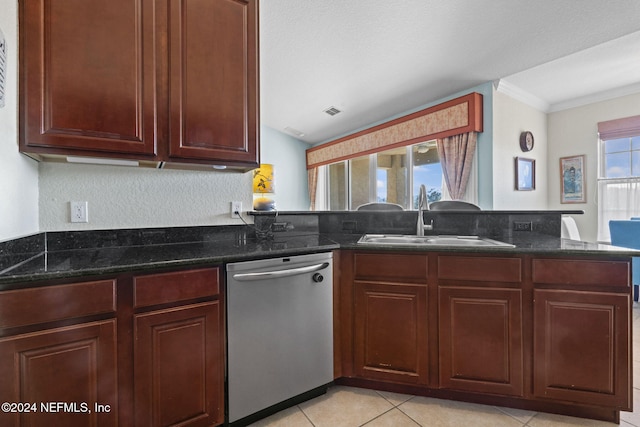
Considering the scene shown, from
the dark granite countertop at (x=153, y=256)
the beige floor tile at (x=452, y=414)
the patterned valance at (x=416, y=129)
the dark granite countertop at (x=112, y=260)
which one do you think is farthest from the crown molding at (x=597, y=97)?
the dark granite countertop at (x=112, y=260)

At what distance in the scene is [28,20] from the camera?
4.08ft

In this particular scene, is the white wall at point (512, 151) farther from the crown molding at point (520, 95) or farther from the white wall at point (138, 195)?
the white wall at point (138, 195)

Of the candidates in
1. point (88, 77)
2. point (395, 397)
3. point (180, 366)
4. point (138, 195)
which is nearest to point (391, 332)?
point (395, 397)

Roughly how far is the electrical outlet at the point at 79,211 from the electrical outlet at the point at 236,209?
0.79 m

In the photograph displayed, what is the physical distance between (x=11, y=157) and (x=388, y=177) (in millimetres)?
4744

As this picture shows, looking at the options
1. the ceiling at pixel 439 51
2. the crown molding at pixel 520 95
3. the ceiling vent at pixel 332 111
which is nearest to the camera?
the ceiling at pixel 439 51

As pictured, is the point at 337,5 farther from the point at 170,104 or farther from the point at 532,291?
the point at 532,291

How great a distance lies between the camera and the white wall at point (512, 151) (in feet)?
12.2

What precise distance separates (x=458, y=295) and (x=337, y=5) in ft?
7.44

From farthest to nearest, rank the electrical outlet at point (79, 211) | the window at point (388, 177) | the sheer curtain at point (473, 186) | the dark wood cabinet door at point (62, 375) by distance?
Answer: the window at point (388, 177)
the sheer curtain at point (473, 186)
the electrical outlet at point (79, 211)
the dark wood cabinet door at point (62, 375)

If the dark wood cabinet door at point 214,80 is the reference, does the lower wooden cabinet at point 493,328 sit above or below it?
below

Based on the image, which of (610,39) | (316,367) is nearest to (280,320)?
(316,367)

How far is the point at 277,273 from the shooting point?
4.74 ft

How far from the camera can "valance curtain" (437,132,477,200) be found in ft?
12.4
